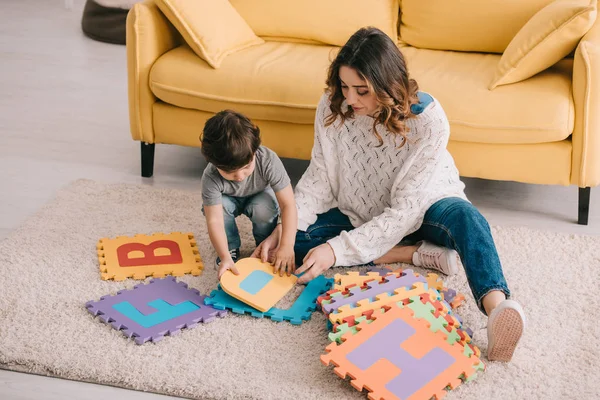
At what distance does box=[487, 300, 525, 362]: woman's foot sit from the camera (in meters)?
1.96

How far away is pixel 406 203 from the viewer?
2.39m

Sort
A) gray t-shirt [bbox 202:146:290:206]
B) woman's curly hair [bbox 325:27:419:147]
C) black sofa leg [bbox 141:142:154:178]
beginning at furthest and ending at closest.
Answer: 1. black sofa leg [bbox 141:142:154:178]
2. gray t-shirt [bbox 202:146:290:206]
3. woman's curly hair [bbox 325:27:419:147]

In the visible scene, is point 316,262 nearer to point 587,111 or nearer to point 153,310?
point 153,310

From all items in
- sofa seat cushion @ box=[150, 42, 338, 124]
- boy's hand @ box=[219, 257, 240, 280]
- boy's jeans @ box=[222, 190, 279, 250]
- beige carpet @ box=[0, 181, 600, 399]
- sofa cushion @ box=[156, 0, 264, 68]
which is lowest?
beige carpet @ box=[0, 181, 600, 399]

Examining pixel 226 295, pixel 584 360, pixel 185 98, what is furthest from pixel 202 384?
pixel 185 98

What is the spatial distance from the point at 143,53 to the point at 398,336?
149 cm

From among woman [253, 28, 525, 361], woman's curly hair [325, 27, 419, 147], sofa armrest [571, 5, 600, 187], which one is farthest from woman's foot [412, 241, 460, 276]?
sofa armrest [571, 5, 600, 187]

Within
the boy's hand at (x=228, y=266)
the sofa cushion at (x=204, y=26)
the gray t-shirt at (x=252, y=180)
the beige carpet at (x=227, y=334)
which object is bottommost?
the beige carpet at (x=227, y=334)

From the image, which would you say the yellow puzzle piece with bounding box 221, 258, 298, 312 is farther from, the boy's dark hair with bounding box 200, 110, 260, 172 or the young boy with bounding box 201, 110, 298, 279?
the boy's dark hair with bounding box 200, 110, 260, 172

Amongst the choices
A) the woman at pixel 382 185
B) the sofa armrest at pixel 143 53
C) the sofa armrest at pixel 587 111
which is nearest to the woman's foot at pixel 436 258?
the woman at pixel 382 185

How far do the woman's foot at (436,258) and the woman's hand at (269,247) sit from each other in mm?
423

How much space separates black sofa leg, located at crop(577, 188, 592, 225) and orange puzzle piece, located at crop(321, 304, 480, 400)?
0.96 m

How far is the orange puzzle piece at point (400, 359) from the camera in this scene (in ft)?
6.25

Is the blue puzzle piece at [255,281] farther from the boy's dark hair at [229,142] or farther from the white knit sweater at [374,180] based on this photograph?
the boy's dark hair at [229,142]
